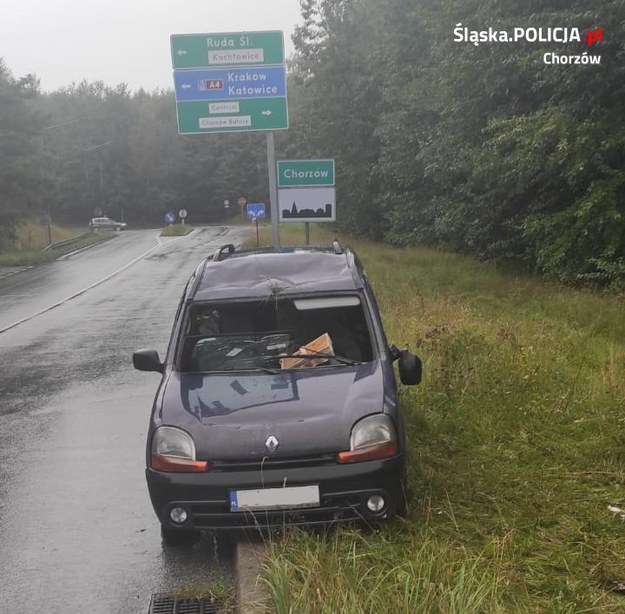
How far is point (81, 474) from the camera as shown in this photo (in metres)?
6.23

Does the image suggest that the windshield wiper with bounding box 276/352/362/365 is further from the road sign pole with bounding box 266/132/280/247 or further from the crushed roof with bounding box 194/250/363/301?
the road sign pole with bounding box 266/132/280/247

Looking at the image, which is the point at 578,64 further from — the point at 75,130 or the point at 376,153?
the point at 75,130

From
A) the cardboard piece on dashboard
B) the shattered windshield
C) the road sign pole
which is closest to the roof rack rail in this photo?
the shattered windshield

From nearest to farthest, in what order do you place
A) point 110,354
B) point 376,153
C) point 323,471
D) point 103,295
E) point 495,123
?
point 323,471
point 110,354
point 495,123
point 103,295
point 376,153

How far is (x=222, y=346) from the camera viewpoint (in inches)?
211

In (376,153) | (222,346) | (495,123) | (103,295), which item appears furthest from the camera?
(376,153)

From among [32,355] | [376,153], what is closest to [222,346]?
[32,355]

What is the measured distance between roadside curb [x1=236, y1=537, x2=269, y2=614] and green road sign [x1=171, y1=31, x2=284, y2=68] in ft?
36.0

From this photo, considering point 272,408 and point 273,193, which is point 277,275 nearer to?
point 272,408

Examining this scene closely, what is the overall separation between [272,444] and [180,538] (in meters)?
1.06

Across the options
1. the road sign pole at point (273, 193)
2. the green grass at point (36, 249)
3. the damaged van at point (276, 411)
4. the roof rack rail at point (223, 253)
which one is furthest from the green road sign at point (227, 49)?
the green grass at point (36, 249)

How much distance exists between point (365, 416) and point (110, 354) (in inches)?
330

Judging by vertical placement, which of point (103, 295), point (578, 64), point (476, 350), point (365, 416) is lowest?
point (103, 295)

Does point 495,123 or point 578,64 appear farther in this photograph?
point 495,123
